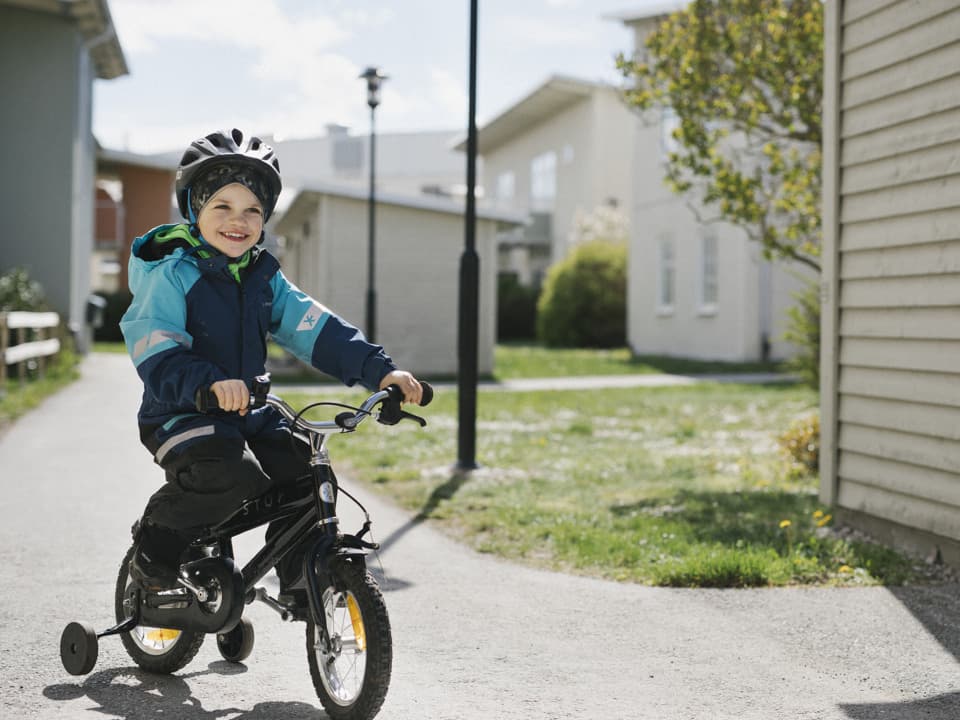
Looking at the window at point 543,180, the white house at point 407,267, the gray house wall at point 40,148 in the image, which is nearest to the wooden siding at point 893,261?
the white house at point 407,267

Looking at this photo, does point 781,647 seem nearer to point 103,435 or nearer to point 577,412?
point 103,435

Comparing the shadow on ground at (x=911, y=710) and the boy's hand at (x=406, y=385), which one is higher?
the boy's hand at (x=406, y=385)

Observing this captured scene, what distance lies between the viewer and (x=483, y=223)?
2288cm

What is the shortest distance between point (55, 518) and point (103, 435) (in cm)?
440

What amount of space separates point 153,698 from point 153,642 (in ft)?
1.17

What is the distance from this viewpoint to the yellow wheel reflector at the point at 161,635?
443cm

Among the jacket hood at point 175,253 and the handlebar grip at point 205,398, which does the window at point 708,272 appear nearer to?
the jacket hood at point 175,253

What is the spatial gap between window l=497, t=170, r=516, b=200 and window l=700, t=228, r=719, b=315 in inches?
691

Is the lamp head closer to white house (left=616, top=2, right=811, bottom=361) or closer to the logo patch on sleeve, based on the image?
white house (left=616, top=2, right=811, bottom=361)

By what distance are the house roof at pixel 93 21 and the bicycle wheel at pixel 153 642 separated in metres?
19.1

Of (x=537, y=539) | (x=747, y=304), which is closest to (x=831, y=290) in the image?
(x=537, y=539)

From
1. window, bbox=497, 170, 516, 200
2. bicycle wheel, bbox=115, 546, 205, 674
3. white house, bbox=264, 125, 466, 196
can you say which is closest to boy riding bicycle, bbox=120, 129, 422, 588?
bicycle wheel, bbox=115, 546, 205, 674

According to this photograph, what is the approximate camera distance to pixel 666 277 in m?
29.1

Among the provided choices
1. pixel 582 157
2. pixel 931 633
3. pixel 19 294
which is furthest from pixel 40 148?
pixel 931 633
